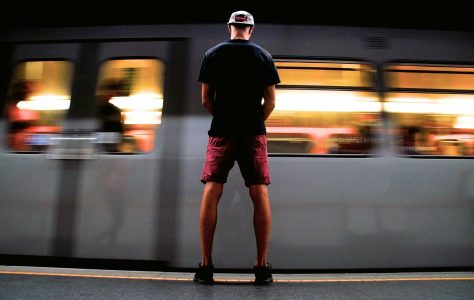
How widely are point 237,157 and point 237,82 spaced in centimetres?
48

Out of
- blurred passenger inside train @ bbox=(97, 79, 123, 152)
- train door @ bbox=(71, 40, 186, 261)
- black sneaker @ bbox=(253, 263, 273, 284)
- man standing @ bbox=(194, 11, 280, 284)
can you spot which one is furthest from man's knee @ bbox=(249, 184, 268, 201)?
blurred passenger inside train @ bbox=(97, 79, 123, 152)

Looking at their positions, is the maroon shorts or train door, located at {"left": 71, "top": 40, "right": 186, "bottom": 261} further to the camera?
train door, located at {"left": 71, "top": 40, "right": 186, "bottom": 261}

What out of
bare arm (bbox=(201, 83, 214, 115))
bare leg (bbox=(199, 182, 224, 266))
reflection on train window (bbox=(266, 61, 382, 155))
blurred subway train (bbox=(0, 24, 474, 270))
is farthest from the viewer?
reflection on train window (bbox=(266, 61, 382, 155))

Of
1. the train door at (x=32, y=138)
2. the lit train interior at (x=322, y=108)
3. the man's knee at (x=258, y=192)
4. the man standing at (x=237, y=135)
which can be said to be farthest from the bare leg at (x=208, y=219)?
the train door at (x=32, y=138)

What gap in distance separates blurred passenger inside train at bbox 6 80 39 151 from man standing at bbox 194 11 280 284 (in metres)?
1.83

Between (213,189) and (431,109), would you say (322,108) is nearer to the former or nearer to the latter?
(431,109)

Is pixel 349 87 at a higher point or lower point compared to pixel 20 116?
higher

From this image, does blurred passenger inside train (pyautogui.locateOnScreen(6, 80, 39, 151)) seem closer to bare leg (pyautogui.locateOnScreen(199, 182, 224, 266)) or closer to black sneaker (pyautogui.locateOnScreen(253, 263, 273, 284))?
bare leg (pyautogui.locateOnScreen(199, 182, 224, 266))

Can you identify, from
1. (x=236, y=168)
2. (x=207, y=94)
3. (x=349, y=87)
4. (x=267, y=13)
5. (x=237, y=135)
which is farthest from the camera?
(x=267, y=13)

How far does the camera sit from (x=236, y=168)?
118 inches

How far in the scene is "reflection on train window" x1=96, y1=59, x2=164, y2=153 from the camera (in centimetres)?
307

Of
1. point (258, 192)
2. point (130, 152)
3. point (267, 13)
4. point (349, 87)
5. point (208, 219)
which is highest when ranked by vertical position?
point (267, 13)

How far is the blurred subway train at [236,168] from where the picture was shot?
9.61 ft

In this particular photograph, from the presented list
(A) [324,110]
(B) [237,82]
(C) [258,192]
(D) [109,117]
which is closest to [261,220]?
(C) [258,192]
